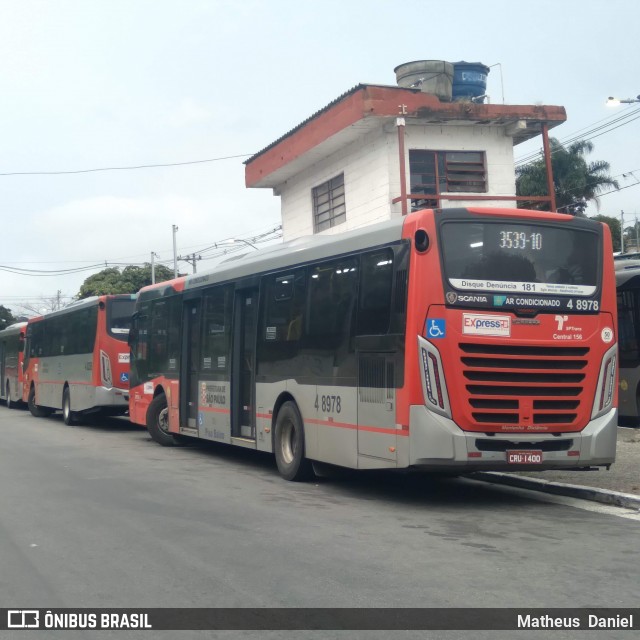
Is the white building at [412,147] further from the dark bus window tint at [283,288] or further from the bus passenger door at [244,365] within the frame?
the dark bus window tint at [283,288]

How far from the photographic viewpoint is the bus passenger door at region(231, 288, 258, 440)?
46.0 ft

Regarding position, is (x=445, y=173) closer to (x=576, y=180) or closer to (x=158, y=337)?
(x=158, y=337)

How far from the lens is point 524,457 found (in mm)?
10039

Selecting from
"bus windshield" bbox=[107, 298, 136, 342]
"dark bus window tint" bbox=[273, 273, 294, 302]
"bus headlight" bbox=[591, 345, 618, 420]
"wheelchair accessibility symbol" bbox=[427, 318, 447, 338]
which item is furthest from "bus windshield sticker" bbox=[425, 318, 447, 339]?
"bus windshield" bbox=[107, 298, 136, 342]

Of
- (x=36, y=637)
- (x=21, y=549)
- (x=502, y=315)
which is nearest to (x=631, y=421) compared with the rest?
(x=502, y=315)

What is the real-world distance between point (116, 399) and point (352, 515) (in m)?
13.9

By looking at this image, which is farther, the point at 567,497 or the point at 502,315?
the point at 567,497

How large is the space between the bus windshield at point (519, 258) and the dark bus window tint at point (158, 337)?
8894 millimetres

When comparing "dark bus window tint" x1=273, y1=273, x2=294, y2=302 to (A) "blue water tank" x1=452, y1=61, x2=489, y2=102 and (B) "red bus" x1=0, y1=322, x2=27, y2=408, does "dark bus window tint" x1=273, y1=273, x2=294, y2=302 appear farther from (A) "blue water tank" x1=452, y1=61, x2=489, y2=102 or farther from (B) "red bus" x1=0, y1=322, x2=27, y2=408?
(B) "red bus" x1=0, y1=322, x2=27, y2=408

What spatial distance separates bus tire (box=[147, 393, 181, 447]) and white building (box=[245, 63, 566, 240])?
6915mm

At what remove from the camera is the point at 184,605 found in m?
6.10

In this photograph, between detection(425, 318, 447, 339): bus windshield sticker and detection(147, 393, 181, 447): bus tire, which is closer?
detection(425, 318, 447, 339): bus windshield sticker

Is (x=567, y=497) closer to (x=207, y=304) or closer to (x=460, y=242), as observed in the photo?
(x=460, y=242)

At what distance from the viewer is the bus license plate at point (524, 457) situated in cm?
998
